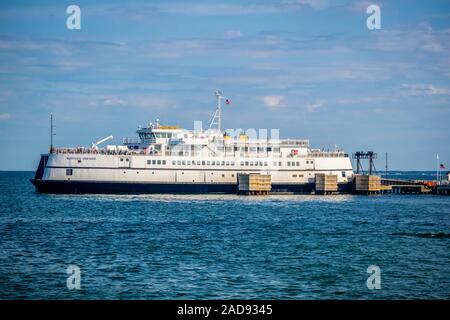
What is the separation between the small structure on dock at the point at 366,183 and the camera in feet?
281

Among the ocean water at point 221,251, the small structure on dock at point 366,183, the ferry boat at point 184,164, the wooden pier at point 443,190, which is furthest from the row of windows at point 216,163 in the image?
the wooden pier at point 443,190

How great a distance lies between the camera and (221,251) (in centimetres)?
3681

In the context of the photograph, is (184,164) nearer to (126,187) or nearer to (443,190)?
(126,187)

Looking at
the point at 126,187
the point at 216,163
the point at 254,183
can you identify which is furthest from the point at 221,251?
the point at 216,163

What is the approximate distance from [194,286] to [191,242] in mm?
12491

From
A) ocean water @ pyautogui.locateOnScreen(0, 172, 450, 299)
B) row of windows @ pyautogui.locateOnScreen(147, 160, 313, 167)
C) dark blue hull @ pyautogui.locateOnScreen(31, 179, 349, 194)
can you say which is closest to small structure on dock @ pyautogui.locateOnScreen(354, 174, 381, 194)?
row of windows @ pyautogui.locateOnScreen(147, 160, 313, 167)

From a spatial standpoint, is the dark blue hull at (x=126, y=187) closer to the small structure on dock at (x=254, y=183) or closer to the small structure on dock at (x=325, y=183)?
the small structure on dock at (x=254, y=183)

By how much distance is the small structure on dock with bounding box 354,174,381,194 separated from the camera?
281ft

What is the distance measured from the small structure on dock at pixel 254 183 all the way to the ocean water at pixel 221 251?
1414cm

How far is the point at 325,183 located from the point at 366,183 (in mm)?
7070

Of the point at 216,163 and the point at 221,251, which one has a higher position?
the point at 216,163

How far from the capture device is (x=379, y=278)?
95.6 feet

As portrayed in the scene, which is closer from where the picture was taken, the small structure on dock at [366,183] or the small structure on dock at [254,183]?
the small structure on dock at [254,183]

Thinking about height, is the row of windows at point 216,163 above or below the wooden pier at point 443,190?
above
